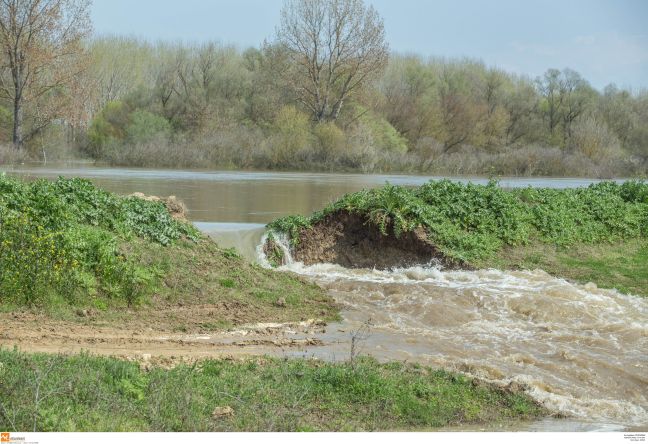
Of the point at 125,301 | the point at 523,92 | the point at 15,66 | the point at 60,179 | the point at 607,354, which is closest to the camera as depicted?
the point at 607,354

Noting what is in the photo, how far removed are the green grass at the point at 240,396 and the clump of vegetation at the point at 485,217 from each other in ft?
25.9

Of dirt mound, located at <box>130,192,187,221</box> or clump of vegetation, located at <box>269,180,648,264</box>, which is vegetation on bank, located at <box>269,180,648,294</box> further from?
dirt mound, located at <box>130,192,187,221</box>

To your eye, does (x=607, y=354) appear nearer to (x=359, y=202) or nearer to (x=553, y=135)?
(x=359, y=202)

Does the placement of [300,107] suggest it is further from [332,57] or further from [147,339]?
[147,339]

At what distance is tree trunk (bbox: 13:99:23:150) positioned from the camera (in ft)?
144

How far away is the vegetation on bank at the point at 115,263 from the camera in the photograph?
34.9 feet

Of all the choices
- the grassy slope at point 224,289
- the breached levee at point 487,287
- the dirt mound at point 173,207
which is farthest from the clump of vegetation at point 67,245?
the breached levee at point 487,287

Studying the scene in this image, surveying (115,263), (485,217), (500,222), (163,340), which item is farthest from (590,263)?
(163,340)

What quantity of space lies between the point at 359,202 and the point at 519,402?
30.3 feet

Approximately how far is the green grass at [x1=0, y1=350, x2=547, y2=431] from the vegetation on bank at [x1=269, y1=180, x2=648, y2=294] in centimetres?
792

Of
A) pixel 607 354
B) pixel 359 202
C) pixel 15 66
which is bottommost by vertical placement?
pixel 607 354

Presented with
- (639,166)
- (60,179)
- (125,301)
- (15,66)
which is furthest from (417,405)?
(639,166)

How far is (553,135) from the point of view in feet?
225

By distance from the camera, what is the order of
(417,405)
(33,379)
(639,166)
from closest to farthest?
(33,379) < (417,405) < (639,166)
